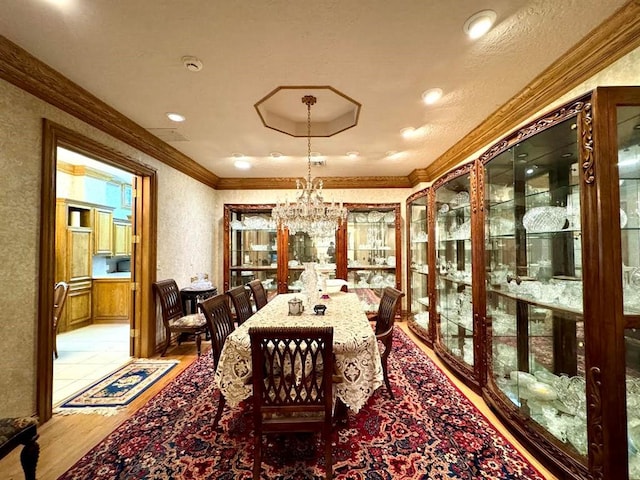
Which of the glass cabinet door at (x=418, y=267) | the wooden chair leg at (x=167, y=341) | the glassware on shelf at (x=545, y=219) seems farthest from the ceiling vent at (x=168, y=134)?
the glassware on shelf at (x=545, y=219)

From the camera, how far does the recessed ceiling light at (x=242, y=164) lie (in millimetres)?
4270

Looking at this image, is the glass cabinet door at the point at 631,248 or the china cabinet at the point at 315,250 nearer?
the glass cabinet door at the point at 631,248

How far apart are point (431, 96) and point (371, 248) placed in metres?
3.25

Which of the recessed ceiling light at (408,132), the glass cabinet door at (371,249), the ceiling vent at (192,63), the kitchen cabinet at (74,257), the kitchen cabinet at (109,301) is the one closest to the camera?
the ceiling vent at (192,63)

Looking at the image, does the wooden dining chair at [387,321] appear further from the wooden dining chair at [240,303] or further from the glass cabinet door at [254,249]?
the glass cabinet door at [254,249]

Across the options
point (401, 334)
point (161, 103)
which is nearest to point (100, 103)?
point (161, 103)

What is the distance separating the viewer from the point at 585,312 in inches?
56.1

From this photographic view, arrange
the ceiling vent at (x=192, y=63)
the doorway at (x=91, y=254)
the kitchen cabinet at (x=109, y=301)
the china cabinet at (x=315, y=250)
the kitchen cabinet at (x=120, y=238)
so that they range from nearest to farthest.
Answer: the ceiling vent at (x=192, y=63)
the doorway at (x=91, y=254)
the kitchen cabinet at (x=109, y=301)
the china cabinet at (x=315, y=250)
the kitchen cabinet at (x=120, y=238)

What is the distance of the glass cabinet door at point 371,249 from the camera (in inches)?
204

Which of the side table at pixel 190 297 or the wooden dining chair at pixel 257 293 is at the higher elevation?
the wooden dining chair at pixel 257 293

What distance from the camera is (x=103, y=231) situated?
5121 mm

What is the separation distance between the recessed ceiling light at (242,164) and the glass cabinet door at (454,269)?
2.81 m

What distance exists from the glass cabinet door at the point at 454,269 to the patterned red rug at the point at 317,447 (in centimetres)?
77

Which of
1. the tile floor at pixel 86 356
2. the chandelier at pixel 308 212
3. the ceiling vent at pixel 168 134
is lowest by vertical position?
the tile floor at pixel 86 356
